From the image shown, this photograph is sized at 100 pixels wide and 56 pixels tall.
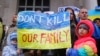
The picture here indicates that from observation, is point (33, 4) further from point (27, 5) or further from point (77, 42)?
point (77, 42)

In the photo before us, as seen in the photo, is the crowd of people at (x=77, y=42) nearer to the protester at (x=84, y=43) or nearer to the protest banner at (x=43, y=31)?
the protester at (x=84, y=43)

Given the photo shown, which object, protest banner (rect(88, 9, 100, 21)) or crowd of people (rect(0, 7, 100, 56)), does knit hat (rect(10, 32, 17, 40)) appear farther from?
protest banner (rect(88, 9, 100, 21))

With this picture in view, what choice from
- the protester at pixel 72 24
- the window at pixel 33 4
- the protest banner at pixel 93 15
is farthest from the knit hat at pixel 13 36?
the window at pixel 33 4

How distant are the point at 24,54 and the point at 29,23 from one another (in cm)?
80

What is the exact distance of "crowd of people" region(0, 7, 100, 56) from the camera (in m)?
7.59

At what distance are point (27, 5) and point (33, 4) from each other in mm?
243

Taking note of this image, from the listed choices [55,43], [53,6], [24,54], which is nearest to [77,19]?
[55,43]

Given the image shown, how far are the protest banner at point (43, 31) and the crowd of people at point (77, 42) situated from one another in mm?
118

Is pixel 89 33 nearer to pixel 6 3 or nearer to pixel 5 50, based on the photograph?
pixel 5 50

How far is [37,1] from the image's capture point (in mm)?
15242

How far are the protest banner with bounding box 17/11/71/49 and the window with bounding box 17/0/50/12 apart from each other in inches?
242

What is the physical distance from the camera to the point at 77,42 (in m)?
7.83

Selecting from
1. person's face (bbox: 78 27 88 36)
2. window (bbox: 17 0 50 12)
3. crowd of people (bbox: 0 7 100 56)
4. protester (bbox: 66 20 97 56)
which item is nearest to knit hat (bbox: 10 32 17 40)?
crowd of people (bbox: 0 7 100 56)

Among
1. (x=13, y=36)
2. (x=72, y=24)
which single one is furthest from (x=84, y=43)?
(x=13, y=36)
